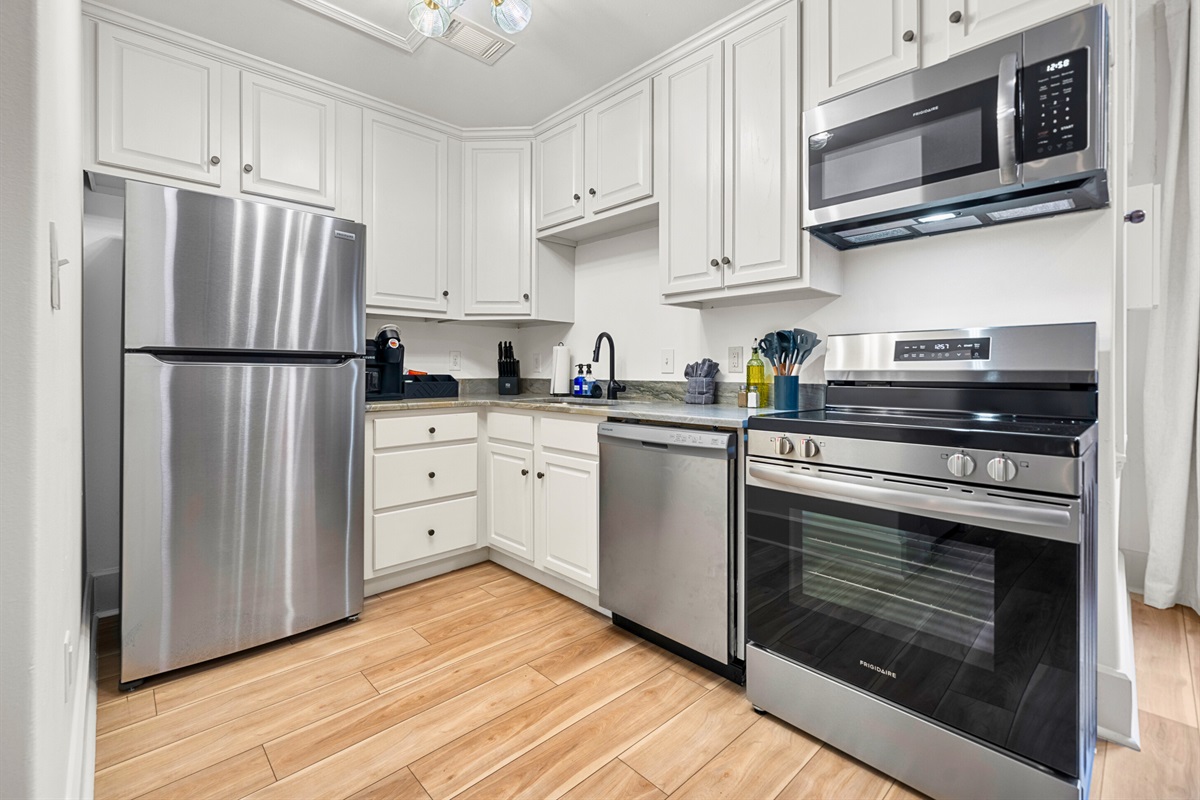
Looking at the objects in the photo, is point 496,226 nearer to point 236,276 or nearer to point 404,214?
point 404,214

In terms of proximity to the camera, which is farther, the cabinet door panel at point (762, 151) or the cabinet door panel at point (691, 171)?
the cabinet door panel at point (691, 171)

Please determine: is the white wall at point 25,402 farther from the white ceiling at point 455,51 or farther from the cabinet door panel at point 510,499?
the cabinet door panel at point 510,499

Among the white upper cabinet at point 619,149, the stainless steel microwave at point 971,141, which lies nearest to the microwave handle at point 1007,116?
the stainless steel microwave at point 971,141

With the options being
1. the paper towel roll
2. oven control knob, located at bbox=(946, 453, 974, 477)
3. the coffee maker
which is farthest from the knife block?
oven control knob, located at bbox=(946, 453, 974, 477)

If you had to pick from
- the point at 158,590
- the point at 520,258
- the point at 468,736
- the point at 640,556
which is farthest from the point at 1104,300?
the point at 158,590

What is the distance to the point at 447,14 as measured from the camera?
1.91 m

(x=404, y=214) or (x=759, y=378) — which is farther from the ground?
(x=404, y=214)

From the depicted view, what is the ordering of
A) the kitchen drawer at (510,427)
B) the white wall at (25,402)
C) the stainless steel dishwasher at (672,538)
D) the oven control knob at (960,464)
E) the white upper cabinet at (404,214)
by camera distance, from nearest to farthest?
the white wall at (25,402) → the oven control knob at (960,464) → the stainless steel dishwasher at (672,538) → the kitchen drawer at (510,427) → the white upper cabinet at (404,214)

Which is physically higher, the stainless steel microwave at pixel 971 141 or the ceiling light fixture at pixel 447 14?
the ceiling light fixture at pixel 447 14

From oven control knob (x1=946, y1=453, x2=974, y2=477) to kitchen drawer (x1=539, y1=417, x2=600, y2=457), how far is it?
126 centimetres

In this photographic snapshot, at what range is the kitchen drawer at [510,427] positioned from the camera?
2607mm

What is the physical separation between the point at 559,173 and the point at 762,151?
1249mm

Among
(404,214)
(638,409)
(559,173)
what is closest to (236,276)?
(404,214)

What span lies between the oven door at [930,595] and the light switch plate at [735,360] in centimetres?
88
